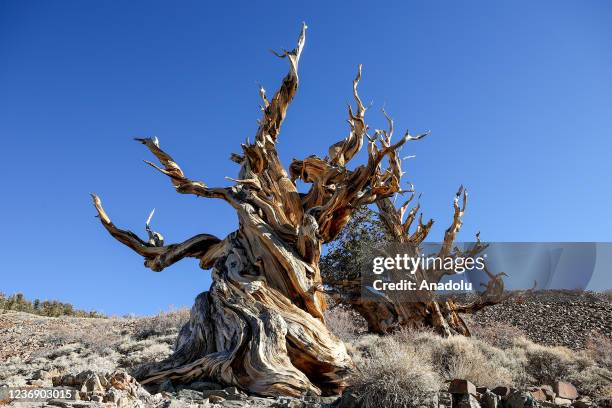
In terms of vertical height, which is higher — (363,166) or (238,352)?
(363,166)

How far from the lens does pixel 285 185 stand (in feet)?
28.9

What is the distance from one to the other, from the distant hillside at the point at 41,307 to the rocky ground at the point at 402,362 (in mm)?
2143

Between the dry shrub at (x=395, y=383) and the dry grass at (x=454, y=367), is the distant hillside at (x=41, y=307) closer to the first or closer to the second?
the dry grass at (x=454, y=367)

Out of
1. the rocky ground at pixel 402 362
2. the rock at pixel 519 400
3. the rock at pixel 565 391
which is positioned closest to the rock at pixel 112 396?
the rocky ground at pixel 402 362

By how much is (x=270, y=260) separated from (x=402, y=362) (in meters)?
3.23

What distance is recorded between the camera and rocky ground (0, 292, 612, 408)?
4.77 metres

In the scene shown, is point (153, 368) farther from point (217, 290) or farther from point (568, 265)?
point (568, 265)

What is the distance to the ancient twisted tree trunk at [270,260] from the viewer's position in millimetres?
6691

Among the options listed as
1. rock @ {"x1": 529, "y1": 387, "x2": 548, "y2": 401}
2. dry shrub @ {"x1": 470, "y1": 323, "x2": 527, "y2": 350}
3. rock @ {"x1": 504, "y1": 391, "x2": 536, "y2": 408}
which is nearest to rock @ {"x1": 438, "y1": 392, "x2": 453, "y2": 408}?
rock @ {"x1": 504, "y1": 391, "x2": 536, "y2": 408}

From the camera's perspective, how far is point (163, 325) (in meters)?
14.8

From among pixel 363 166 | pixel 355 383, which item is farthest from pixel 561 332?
pixel 355 383

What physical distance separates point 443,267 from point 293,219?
6115 millimetres

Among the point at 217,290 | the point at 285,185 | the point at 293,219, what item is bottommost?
the point at 217,290

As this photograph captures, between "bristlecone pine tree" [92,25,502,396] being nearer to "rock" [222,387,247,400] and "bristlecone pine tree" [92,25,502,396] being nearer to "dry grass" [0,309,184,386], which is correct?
"rock" [222,387,247,400]
